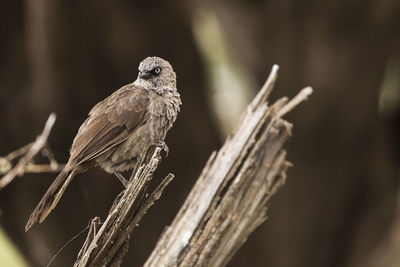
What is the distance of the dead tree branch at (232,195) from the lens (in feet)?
11.0

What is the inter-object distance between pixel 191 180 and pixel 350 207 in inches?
83.2

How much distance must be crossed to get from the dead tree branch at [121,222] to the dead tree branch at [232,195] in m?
0.74

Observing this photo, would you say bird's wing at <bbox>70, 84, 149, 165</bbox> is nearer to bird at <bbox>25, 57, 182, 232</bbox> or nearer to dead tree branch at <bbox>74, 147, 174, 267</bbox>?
bird at <bbox>25, 57, 182, 232</bbox>

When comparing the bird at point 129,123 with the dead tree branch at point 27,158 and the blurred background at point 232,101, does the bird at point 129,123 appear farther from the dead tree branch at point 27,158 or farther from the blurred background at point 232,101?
the blurred background at point 232,101

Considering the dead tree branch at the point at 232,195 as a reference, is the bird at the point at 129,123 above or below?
above

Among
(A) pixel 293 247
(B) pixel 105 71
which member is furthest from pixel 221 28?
(A) pixel 293 247

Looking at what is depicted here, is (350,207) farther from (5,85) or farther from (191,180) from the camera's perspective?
(5,85)

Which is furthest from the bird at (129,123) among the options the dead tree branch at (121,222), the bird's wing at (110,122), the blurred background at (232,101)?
the blurred background at (232,101)

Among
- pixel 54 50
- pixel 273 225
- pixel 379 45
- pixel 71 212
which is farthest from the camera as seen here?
pixel 273 225

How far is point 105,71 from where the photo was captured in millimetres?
6336

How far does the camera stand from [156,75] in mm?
3148

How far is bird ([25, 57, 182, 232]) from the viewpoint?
2.80m

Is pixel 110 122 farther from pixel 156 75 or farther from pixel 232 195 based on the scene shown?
pixel 232 195

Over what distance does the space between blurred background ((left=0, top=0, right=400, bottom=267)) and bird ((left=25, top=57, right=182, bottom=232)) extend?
2891mm
